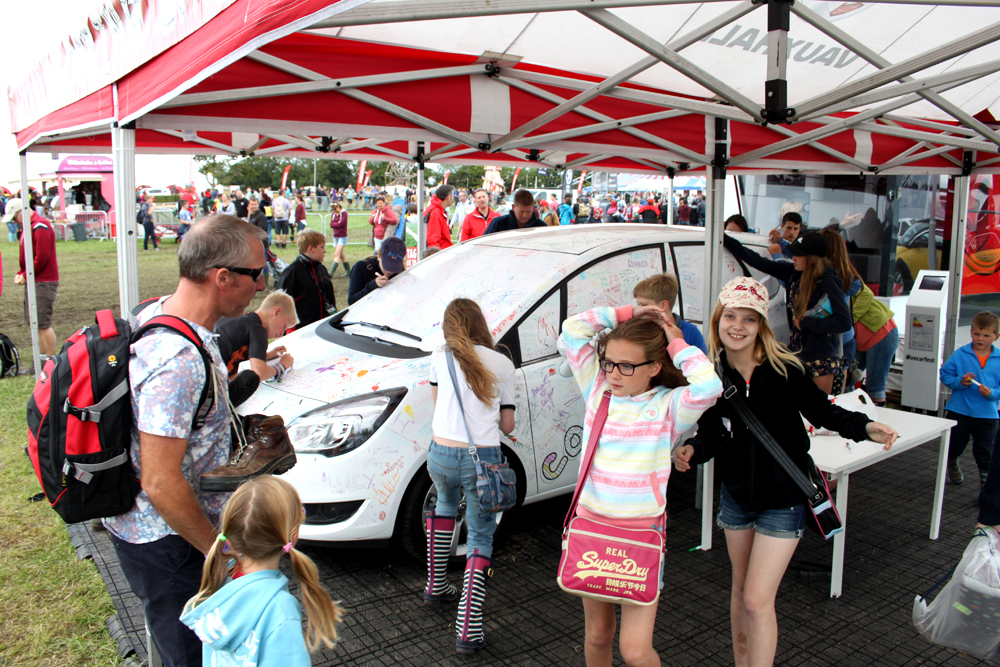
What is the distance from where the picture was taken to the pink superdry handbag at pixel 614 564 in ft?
8.09

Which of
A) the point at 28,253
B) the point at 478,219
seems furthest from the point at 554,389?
the point at 28,253

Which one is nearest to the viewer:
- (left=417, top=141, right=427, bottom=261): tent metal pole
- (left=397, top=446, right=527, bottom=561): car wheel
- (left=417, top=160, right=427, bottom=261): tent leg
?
(left=397, top=446, right=527, bottom=561): car wheel

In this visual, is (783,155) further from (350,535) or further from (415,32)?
(350,535)

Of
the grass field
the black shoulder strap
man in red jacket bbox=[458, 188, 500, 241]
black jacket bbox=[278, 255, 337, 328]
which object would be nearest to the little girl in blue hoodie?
the black shoulder strap

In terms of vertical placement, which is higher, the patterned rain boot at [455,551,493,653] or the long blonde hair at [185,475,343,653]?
the long blonde hair at [185,475,343,653]

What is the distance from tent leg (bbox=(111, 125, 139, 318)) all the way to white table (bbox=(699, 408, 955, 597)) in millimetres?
3233

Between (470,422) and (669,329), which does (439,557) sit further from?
(669,329)

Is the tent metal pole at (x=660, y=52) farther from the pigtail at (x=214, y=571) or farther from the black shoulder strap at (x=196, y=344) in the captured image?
the pigtail at (x=214, y=571)

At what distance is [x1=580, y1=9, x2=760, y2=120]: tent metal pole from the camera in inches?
123

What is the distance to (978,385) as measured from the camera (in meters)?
5.00

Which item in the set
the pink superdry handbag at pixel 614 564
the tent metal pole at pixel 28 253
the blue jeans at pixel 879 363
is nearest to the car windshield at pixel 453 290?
the pink superdry handbag at pixel 614 564

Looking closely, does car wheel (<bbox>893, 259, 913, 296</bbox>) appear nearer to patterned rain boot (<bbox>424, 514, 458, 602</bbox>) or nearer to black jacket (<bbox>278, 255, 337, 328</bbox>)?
black jacket (<bbox>278, 255, 337, 328</bbox>)

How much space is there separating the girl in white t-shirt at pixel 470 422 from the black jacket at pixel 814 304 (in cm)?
246

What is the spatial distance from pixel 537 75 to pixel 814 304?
244 cm
